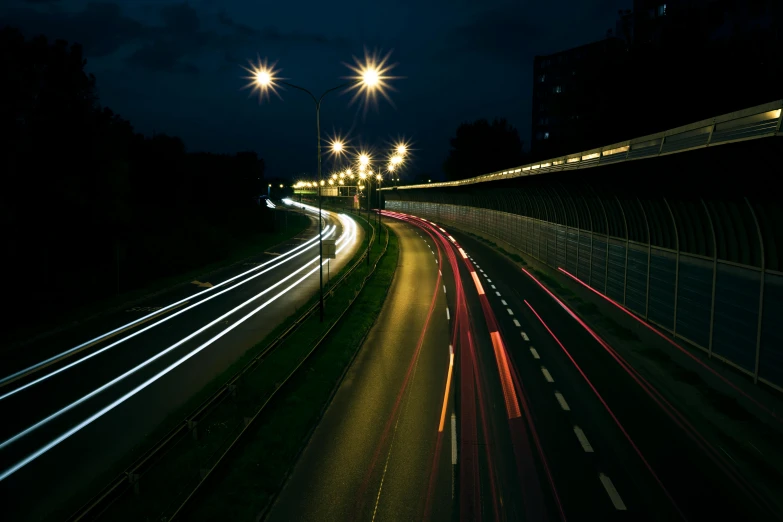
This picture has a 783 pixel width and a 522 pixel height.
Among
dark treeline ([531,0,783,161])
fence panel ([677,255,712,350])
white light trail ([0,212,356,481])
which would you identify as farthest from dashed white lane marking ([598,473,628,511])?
dark treeline ([531,0,783,161])

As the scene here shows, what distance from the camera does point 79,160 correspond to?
1688 inches

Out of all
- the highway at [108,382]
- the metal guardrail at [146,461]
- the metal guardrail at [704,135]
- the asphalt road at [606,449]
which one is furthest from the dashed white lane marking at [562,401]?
the highway at [108,382]

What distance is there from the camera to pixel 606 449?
11.4 meters

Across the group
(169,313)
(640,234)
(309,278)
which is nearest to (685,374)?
(640,234)

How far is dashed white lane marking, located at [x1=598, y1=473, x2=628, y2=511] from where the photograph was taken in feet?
30.7

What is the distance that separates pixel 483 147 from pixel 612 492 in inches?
4524

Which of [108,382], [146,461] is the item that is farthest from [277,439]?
[108,382]

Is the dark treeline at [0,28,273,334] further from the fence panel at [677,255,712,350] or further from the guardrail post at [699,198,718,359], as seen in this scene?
the guardrail post at [699,198,718,359]

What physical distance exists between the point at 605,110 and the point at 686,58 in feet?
25.5

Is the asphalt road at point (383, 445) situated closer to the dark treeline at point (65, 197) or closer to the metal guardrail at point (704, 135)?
the metal guardrail at point (704, 135)

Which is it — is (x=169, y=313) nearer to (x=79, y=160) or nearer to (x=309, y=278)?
(x=309, y=278)

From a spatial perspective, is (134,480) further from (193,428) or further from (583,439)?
(583,439)

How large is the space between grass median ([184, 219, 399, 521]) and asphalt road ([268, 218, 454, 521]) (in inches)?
11.3

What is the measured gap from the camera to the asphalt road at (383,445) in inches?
373
